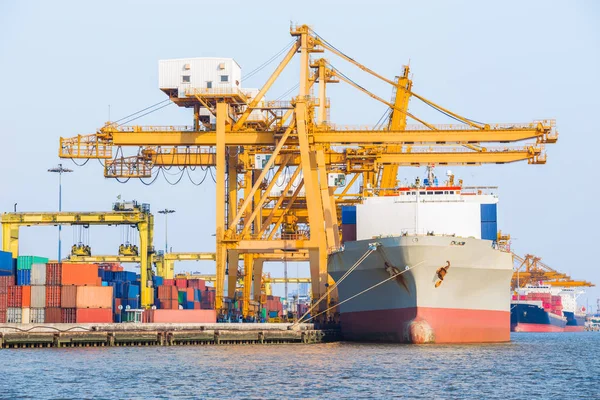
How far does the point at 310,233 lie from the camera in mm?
62031

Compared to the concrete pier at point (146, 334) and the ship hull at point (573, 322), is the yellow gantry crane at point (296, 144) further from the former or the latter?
the ship hull at point (573, 322)

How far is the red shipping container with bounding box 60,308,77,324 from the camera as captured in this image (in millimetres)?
60094

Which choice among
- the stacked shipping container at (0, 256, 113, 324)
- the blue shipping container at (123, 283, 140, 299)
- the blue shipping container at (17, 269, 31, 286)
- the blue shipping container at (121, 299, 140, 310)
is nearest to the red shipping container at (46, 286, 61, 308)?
the stacked shipping container at (0, 256, 113, 324)

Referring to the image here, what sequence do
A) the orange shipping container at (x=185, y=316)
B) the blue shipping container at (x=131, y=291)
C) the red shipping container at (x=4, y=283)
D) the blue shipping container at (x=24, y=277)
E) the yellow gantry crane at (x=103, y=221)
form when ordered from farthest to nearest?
the blue shipping container at (x=131, y=291), the yellow gantry crane at (x=103, y=221), the blue shipping container at (x=24, y=277), the orange shipping container at (x=185, y=316), the red shipping container at (x=4, y=283)

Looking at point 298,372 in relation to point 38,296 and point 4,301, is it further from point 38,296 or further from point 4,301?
point 4,301

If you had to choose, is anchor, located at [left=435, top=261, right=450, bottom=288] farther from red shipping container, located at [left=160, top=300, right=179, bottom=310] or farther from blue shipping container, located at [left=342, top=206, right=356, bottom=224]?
red shipping container, located at [left=160, top=300, right=179, bottom=310]

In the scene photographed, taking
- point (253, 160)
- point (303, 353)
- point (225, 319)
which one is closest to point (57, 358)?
point (303, 353)

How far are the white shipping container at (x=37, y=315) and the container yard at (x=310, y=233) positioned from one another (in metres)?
0.11

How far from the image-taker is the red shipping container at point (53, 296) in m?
60.2

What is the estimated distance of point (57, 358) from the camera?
4631 cm

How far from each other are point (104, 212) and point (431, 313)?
87.2ft

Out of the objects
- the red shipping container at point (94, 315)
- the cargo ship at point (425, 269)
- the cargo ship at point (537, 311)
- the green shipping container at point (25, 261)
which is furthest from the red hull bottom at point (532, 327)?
the green shipping container at point (25, 261)

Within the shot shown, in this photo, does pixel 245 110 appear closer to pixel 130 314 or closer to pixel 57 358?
pixel 130 314

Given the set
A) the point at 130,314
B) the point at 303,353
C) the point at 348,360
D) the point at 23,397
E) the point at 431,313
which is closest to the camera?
the point at 23,397
